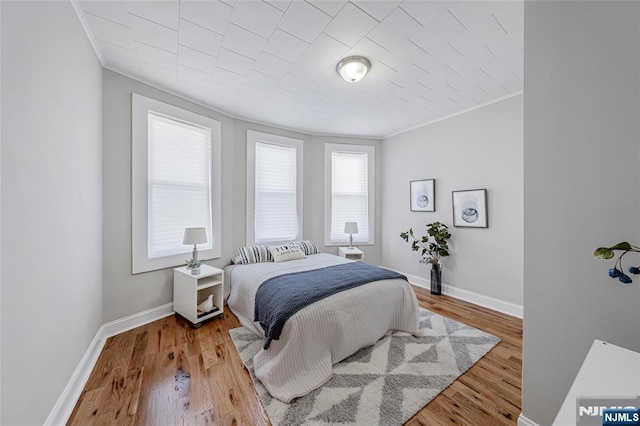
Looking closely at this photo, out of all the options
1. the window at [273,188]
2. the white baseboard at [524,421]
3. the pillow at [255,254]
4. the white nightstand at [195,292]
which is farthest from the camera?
the window at [273,188]

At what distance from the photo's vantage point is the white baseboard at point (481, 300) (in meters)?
3.00

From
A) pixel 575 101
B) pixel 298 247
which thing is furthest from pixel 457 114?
pixel 298 247

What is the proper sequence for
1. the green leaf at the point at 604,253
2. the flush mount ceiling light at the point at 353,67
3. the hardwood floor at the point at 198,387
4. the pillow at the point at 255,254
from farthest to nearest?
the pillow at the point at 255,254 < the flush mount ceiling light at the point at 353,67 < the hardwood floor at the point at 198,387 < the green leaf at the point at 604,253

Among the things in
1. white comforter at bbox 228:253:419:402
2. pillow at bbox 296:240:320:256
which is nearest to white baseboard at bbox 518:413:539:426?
white comforter at bbox 228:253:419:402

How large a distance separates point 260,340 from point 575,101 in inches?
115

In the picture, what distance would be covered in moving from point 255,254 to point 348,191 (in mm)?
2166

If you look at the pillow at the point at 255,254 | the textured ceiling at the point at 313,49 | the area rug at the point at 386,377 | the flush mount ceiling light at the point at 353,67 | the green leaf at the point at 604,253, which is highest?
the textured ceiling at the point at 313,49

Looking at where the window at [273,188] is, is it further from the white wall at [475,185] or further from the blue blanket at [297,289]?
the white wall at [475,185]

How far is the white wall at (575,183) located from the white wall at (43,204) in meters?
2.60

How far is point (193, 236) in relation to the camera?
2723 mm

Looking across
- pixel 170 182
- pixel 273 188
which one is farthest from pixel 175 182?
pixel 273 188

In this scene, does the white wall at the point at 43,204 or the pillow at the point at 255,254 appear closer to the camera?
the white wall at the point at 43,204

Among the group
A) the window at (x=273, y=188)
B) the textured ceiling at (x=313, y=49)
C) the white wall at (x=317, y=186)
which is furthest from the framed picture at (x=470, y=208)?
the window at (x=273, y=188)

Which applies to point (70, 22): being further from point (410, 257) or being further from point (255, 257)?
point (410, 257)
